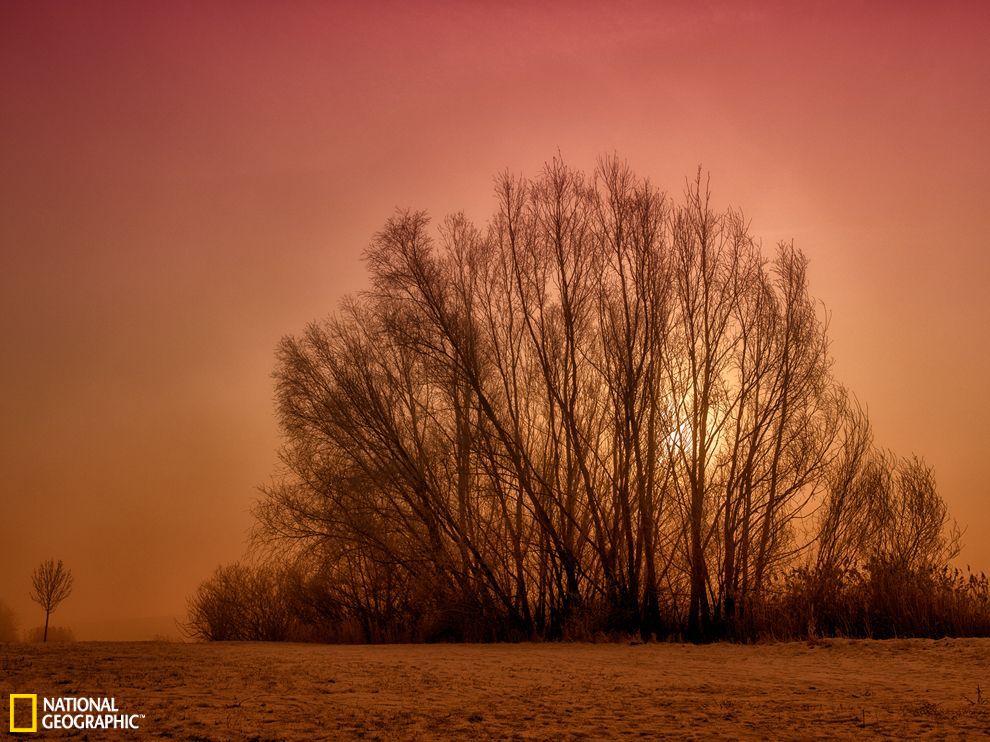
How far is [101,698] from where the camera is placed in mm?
5723

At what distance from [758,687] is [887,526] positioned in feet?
45.5

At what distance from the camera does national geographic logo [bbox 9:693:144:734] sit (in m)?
4.93

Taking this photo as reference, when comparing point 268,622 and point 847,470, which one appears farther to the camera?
point 268,622

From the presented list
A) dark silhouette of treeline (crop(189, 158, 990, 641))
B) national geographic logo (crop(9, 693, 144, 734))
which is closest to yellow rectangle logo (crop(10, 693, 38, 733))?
national geographic logo (crop(9, 693, 144, 734))

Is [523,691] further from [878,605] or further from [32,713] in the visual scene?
[878,605]

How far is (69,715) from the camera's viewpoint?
5195mm

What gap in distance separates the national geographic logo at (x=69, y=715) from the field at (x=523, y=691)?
102 mm

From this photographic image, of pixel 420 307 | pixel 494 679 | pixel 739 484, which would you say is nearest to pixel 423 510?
A: pixel 420 307

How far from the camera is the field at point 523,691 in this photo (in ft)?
16.2

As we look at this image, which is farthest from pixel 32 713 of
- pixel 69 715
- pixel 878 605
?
pixel 878 605

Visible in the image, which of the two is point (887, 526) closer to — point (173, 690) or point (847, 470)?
point (847, 470)

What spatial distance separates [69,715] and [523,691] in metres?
3.01

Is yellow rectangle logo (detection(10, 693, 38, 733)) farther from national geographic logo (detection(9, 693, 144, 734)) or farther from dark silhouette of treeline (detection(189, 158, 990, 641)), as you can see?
dark silhouette of treeline (detection(189, 158, 990, 641))

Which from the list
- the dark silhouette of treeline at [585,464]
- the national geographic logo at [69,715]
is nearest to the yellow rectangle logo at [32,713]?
the national geographic logo at [69,715]
